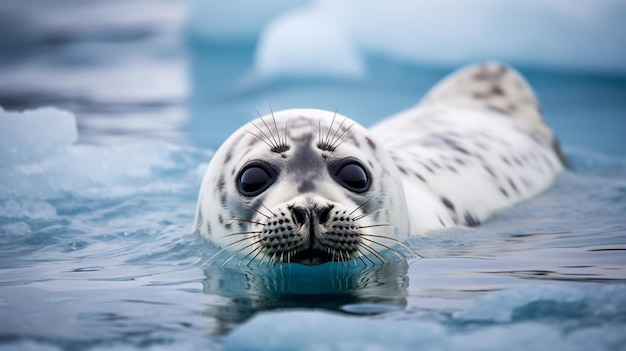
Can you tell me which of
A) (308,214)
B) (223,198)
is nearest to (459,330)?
(308,214)

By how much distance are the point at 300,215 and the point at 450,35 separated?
6404 millimetres

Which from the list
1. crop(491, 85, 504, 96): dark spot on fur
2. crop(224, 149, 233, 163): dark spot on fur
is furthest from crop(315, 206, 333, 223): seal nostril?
crop(491, 85, 504, 96): dark spot on fur

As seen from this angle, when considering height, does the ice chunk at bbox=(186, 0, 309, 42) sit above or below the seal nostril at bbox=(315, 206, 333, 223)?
above

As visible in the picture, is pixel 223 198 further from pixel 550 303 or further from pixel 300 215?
pixel 550 303

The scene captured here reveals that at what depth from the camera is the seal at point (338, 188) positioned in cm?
328

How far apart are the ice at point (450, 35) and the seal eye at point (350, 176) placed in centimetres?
577

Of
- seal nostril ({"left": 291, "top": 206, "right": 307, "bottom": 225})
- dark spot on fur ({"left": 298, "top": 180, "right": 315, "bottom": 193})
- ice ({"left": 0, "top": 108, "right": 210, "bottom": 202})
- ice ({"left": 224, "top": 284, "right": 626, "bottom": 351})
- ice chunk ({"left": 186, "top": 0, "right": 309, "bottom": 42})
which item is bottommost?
ice ({"left": 224, "top": 284, "right": 626, "bottom": 351})

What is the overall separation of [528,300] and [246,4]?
817 cm

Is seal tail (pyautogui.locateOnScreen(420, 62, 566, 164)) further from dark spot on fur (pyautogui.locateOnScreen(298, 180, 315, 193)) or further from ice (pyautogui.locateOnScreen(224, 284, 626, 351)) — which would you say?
ice (pyautogui.locateOnScreen(224, 284, 626, 351))

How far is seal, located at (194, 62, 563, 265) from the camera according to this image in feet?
10.8

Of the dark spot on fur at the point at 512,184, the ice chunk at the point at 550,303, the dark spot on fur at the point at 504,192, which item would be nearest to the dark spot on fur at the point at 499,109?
the dark spot on fur at the point at 512,184

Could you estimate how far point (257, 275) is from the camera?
3.36m

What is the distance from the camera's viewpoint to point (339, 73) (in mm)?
9492

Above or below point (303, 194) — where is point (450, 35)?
above
